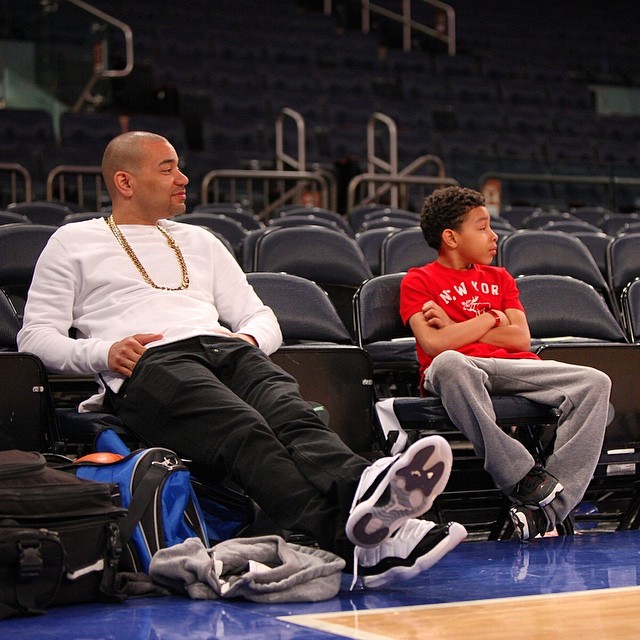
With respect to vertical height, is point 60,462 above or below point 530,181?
below

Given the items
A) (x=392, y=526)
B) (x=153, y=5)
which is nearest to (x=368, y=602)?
(x=392, y=526)

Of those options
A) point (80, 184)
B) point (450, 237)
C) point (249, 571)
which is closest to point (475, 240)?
point (450, 237)

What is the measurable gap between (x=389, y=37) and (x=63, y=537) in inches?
531

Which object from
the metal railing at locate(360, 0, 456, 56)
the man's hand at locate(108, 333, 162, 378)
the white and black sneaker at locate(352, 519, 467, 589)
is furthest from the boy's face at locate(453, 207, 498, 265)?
the metal railing at locate(360, 0, 456, 56)

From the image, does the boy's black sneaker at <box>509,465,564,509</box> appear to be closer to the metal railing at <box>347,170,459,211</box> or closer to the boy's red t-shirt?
the boy's red t-shirt

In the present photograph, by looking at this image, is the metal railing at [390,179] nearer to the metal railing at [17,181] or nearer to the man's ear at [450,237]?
the metal railing at [17,181]

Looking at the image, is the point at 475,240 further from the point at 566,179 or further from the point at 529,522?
the point at 566,179

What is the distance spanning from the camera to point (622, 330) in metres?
4.46

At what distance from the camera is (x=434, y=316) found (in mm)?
3656

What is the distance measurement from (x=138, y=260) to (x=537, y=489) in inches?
54.6

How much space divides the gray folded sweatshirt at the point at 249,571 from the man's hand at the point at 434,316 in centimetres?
125

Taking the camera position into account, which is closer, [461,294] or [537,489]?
[537,489]

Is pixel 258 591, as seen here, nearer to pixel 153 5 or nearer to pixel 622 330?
pixel 622 330

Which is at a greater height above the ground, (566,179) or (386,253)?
(566,179)
